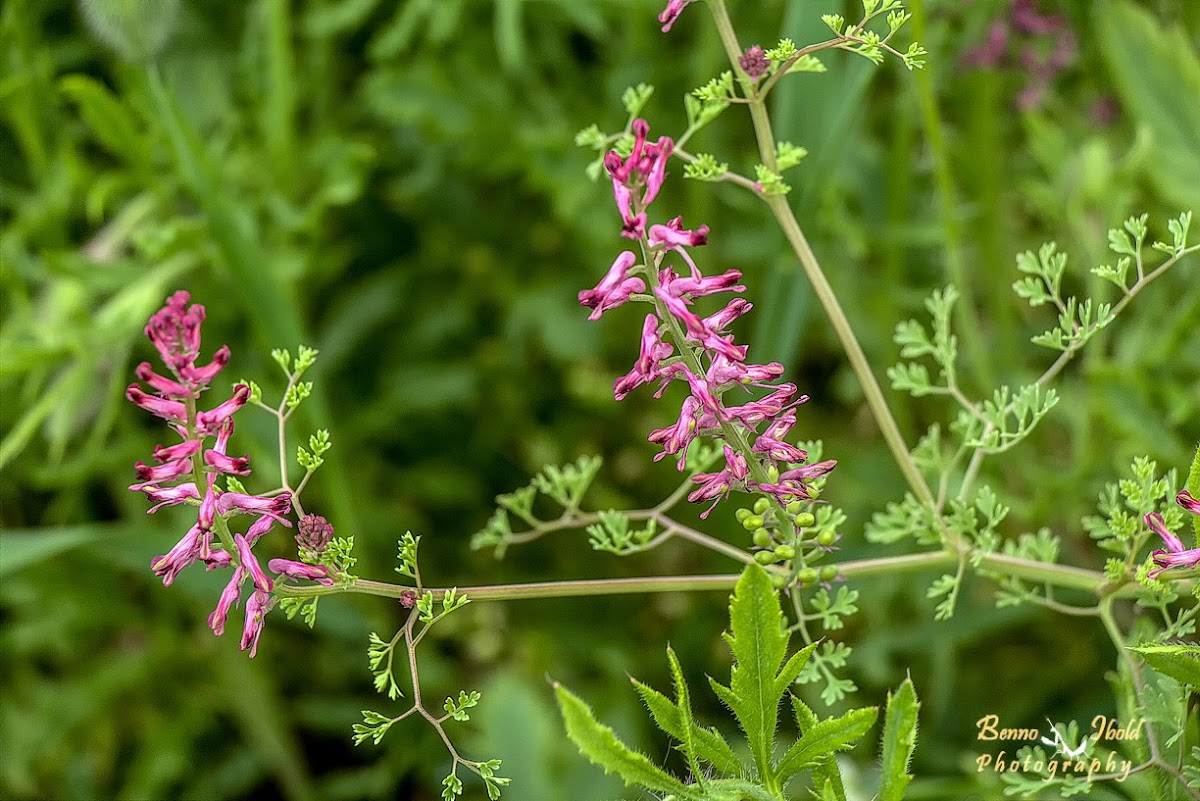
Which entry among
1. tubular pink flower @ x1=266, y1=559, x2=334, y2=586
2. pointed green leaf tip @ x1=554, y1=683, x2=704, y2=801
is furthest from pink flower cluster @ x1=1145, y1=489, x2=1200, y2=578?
tubular pink flower @ x1=266, y1=559, x2=334, y2=586

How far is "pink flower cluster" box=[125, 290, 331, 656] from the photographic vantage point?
1.59 ft

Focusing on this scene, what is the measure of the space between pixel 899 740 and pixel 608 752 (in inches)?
4.9

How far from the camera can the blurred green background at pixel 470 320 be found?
1014mm

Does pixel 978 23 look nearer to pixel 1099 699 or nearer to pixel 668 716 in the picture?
pixel 1099 699

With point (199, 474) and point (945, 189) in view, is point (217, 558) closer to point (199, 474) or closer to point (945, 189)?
point (199, 474)

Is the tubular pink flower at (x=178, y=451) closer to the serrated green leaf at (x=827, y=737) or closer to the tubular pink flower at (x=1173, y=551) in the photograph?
the serrated green leaf at (x=827, y=737)

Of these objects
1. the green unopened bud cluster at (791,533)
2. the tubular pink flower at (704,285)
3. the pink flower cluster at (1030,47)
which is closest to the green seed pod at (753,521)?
the green unopened bud cluster at (791,533)

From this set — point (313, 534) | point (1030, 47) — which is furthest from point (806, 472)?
point (1030, 47)

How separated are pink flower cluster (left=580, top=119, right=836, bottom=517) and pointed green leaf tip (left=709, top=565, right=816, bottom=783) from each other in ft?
0.14

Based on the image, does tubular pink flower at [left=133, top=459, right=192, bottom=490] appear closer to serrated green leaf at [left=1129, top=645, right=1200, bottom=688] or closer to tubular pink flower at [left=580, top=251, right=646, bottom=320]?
tubular pink flower at [left=580, top=251, right=646, bottom=320]

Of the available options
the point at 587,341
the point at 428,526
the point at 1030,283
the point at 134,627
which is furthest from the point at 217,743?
the point at 1030,283

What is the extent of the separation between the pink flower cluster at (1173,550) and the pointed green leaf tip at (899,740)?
0.41ft

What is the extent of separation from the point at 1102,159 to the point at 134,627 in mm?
1158

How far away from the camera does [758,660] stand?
0.50 m
